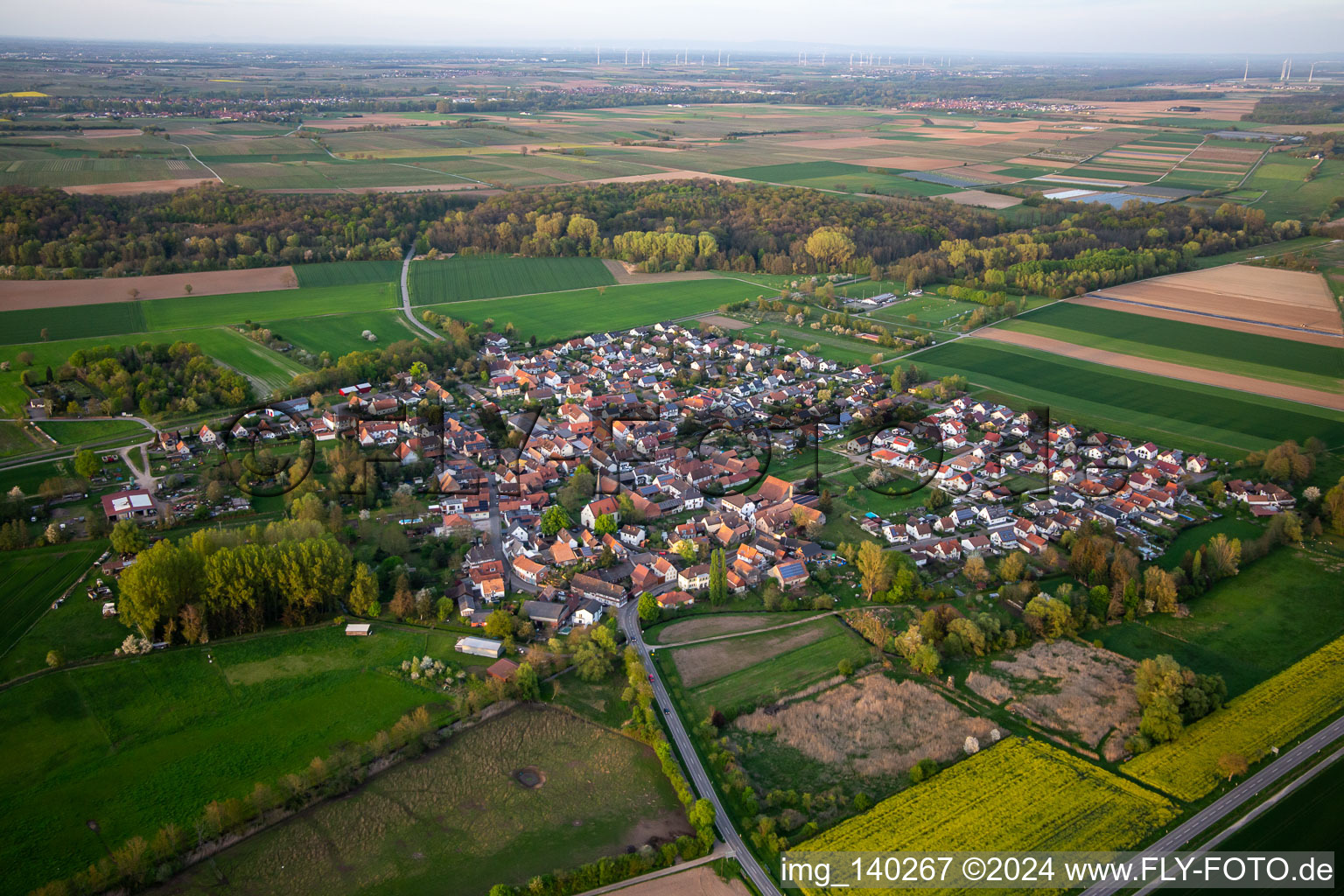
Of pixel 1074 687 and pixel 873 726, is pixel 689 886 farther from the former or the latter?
pixel 1074 687

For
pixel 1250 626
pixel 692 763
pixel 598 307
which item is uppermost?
pixel 598 307

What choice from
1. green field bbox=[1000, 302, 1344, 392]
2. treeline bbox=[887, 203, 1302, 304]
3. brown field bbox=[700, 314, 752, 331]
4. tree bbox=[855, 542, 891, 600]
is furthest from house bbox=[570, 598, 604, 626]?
treeline bbox=[887, 203, 1302, 304]

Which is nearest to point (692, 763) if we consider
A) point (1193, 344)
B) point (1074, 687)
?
point (1074, 687)

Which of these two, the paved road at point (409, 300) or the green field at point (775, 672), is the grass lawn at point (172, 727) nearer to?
the green field at point (775, 672)

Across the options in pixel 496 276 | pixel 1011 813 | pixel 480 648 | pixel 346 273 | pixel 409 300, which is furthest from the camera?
pixel 496 276

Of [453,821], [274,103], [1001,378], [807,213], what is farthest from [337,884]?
[274,103]

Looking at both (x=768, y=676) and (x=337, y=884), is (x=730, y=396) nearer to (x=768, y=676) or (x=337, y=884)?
(x=768, y=676)
